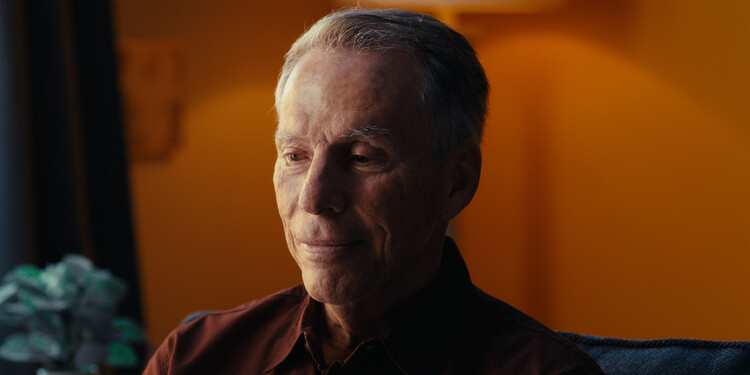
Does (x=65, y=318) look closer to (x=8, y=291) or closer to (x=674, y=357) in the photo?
(x=8, y=291)

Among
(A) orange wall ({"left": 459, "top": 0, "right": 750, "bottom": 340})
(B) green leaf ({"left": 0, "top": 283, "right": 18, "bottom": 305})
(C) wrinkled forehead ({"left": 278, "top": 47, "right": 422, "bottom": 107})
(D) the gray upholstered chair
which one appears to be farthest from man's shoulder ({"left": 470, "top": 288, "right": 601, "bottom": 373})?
(A) orange wall ({"left": 459, "top": 0, "right": 750, "bottom": 340})

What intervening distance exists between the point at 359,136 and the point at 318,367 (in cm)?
32

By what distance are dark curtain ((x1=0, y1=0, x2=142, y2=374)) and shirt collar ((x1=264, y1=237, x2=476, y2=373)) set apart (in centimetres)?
155

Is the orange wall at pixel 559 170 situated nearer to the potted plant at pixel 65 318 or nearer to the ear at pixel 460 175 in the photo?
the potted plant at pixel 65 318

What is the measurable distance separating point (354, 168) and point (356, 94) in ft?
0.30

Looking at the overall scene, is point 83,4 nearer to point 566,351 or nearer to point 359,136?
point 359,136

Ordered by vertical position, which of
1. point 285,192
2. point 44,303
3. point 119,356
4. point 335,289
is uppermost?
point 285,192

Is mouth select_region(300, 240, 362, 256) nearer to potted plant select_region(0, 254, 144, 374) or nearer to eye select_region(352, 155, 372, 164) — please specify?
eye select_region(352, 155, 372, 164)

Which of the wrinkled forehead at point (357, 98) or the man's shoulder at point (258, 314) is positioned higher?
the wrinkled forehead at point (357, 98)

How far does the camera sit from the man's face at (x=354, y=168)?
3.38ft

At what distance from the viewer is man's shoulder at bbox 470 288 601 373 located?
1.05 meters

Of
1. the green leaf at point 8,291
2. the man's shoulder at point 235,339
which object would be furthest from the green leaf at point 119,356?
the man's shoulder at point 235,339

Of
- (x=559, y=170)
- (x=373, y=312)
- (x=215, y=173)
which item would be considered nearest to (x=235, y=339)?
(x=373, y=312)

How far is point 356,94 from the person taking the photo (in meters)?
1.03
